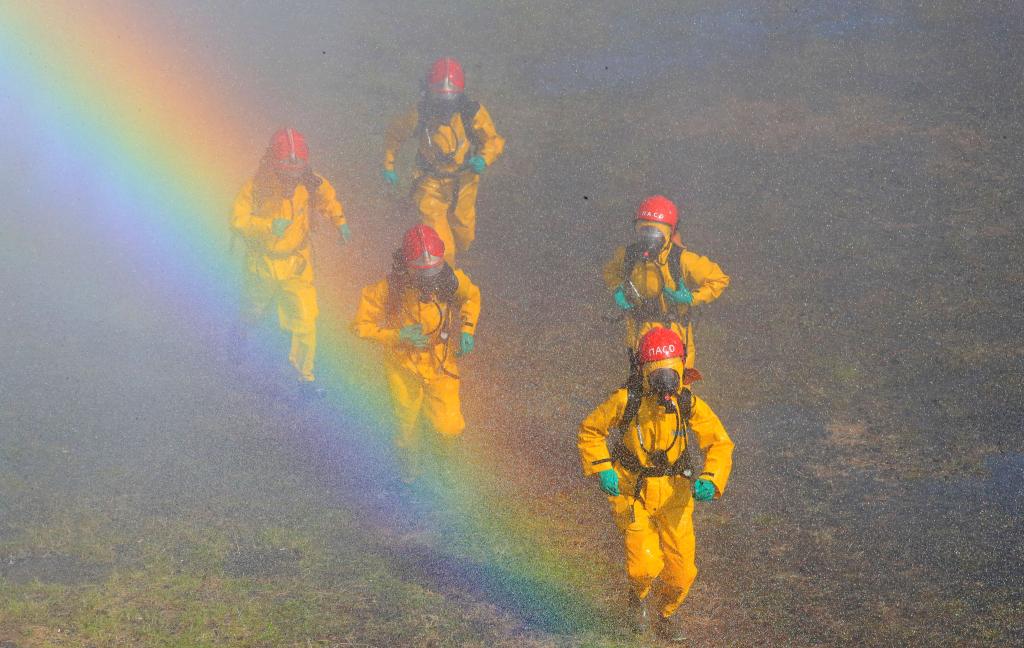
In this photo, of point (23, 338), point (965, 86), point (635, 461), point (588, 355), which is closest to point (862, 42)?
point (965, 86)

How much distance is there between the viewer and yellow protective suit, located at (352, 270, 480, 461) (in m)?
10.1

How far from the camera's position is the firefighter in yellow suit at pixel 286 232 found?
12.4 metres

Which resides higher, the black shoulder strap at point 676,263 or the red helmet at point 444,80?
the red helmet at point 444,80

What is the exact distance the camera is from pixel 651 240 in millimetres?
10109

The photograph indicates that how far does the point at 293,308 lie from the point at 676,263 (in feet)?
15.4

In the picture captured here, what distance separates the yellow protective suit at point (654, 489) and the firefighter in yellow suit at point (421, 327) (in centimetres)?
275

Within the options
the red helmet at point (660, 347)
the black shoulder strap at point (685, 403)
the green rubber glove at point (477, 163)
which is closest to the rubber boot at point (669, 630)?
the black shoulder strap at point (685, 403)

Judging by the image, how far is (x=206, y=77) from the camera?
28828 millimetres

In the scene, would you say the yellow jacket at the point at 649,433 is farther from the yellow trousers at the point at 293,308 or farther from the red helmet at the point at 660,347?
the yellow trousers at the point at 293,308

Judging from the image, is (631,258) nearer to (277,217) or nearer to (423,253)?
(423,253)

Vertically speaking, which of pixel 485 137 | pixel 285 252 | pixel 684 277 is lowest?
pixel 684 277

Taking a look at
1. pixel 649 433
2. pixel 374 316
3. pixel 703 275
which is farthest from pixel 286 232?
pixel 649 433

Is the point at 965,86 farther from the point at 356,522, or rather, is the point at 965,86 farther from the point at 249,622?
the point at 249,622

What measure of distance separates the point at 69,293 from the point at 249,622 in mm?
11792
